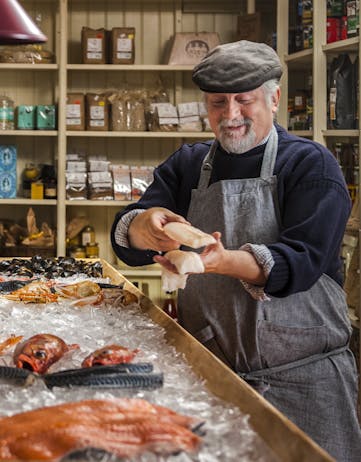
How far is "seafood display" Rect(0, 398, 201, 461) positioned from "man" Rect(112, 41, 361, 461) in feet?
2.67

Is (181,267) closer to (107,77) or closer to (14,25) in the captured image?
(14,25)

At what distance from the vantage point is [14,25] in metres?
1.47

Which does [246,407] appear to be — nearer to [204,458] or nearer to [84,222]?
[204,458]

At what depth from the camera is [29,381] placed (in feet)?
4.12

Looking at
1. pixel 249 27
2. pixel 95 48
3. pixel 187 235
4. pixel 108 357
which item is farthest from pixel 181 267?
pixel 95 48

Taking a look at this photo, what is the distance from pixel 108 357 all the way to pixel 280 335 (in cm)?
73

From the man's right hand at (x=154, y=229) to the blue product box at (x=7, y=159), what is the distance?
3208 mm

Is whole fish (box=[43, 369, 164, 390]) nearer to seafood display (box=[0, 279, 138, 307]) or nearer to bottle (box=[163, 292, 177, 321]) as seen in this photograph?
seafood display (box=[0, 279, 138, 307])

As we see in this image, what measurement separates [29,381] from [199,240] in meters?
0.53

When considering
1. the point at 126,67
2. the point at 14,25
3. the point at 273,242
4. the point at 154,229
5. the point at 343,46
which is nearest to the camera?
the point at 14,25

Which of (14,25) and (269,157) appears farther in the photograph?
(269,157)

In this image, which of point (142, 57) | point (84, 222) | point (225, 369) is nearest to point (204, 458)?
point (225, 369)

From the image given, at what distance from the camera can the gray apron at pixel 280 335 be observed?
194 centimetres

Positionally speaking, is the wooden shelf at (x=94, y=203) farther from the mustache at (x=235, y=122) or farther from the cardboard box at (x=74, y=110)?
the mustache at (x=235, y=122)
